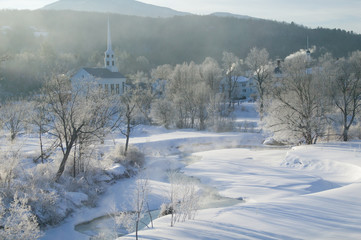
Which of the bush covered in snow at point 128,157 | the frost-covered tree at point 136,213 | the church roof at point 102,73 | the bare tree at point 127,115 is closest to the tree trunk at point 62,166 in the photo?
the bush covered in snow at point 128,157

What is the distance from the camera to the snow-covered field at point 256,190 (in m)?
10.8

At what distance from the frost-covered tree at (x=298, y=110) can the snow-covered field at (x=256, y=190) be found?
201cm

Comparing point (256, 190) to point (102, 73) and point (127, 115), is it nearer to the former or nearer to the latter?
point (127, 115)

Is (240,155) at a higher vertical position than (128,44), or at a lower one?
lower

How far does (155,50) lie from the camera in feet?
387

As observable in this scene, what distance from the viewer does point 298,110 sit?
88.5 ft

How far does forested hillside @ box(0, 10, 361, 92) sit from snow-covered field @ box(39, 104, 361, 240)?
195 feet

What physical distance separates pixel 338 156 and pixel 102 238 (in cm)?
1497

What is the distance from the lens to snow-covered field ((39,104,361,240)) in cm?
1077

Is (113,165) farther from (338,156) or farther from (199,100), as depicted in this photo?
(199,100)

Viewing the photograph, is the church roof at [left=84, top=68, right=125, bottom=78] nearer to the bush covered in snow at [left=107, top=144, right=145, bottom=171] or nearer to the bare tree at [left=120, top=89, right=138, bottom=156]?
the bare tree at [left=120, top=89, right=138, bottom=156]

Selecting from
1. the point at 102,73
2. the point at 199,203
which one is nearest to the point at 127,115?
the point at 199,203

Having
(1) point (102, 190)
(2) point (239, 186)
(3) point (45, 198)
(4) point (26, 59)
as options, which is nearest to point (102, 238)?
(3) point (45, 198)

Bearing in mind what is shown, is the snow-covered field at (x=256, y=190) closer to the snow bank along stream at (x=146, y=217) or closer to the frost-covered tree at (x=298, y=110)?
the snow bank along stream at (x=146, y=217)
